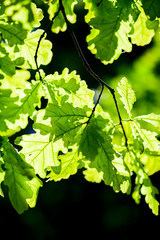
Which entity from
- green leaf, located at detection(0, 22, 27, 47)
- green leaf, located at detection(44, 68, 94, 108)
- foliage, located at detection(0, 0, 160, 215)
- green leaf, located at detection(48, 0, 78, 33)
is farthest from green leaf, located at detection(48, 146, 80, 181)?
green leaf, located at detection(48, 0, 78, 33)

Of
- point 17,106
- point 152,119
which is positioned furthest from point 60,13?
point 152,119

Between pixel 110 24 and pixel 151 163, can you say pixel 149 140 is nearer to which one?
pixel 151 163

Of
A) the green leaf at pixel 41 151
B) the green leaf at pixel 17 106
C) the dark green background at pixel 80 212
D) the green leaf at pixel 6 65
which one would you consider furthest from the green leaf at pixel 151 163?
the dark green background at pixel 80 212

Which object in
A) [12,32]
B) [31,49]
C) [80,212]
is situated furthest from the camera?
[80,212]

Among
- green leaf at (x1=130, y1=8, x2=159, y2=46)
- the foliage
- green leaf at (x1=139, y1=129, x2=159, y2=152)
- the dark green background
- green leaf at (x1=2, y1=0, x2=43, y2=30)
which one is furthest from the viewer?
the dark green background

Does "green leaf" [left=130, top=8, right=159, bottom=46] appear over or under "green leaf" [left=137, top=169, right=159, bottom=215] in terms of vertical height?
over

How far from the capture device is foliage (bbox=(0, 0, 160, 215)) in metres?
1.15

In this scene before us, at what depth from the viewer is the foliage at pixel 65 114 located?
1.15 meters

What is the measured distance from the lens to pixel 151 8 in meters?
1.08

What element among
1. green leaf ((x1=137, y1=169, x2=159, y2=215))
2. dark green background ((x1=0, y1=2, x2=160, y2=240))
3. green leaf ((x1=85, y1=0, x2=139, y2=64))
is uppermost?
green leaf ((x1=85, y1=0, x2=139, y2=64))

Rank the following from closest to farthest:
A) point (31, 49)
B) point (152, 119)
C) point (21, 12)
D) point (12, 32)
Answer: point (21, 12) < point (12, 32) < point (31, 49) < point (152, 119)

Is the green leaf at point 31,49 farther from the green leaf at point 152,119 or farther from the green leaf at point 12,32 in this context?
the green leaf at point 152,119

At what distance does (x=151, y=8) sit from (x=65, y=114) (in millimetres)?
502

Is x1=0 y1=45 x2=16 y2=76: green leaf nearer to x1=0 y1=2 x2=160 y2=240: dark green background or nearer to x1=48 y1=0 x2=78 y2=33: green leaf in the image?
x1=48 y1=0 x2=78 y2=33: green leaf
